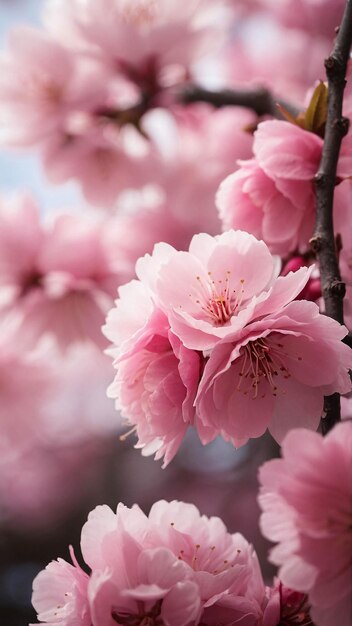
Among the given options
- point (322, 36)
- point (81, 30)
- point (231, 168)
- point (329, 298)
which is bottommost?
point (329, 298)

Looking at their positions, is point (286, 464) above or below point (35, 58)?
below

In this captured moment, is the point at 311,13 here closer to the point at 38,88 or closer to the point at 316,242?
the point at 38,88

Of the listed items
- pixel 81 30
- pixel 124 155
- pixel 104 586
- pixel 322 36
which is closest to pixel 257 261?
pixel 104 586

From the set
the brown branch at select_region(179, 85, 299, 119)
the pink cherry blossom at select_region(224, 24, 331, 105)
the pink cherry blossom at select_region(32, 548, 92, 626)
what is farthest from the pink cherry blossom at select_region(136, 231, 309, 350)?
the pink cherry blossom at select_region(224, 24, 331, 105)

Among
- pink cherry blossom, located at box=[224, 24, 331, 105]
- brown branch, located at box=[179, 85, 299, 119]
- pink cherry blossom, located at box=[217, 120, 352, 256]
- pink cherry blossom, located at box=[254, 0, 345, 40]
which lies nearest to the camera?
pink cherry blossom, located at box=[217, 120, 352, 256]

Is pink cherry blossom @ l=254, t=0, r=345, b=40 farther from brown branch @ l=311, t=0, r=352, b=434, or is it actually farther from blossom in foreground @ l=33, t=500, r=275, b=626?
blossom in foreground @ l=33, t=500, r=275, b=626

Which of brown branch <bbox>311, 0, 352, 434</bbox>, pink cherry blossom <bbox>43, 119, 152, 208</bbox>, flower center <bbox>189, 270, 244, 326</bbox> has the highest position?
pink cherry blossom <bbox>43, 119, 152, 208</bbox>

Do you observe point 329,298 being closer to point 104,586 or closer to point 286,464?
point 286,464

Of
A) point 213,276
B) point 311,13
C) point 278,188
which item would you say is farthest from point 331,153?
point 311,13

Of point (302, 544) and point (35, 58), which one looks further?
point (35, 58)

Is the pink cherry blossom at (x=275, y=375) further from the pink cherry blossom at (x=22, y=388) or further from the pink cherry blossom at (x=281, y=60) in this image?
the pink cherry blossom at (x=281, y=60)
